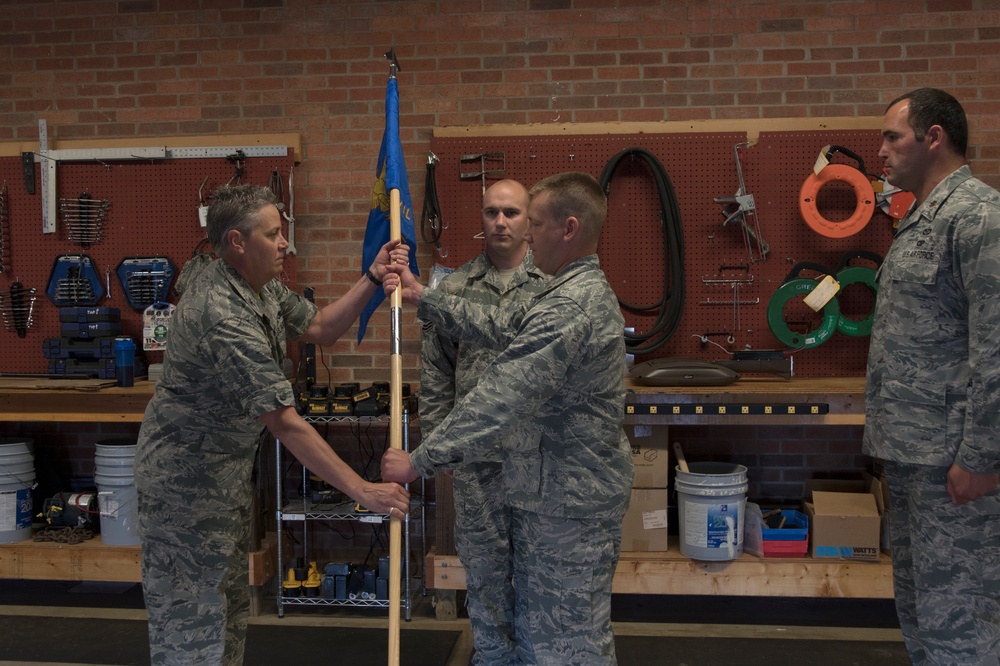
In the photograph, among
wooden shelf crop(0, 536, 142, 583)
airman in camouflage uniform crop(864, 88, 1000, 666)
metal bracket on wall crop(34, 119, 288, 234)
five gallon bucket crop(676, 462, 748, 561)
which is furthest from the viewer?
metal bracket on wall crop(34, 119, 288, 234)

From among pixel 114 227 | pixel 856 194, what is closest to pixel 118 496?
pixel 114 227

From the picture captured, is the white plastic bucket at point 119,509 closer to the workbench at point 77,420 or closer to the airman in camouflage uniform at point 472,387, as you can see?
the workbench at point 77,420

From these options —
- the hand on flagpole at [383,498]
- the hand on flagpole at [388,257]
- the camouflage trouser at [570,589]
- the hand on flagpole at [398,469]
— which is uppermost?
the hand on flagpole at [388,257]

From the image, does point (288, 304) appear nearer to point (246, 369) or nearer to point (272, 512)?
point (246, 369)

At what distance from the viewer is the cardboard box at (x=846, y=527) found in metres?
4.06

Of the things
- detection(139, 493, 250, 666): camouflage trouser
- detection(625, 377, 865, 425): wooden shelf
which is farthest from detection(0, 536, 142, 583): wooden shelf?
detection(625, 377, 865, 425): wooden shelf

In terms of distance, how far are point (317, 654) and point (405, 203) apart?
2113 millimetres

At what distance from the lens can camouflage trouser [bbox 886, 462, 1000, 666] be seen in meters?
2.51

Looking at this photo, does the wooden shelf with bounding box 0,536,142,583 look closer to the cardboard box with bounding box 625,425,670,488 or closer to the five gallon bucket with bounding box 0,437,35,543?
the five gallon bucket with bounding box 0,437,35,543

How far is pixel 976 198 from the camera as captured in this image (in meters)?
2.58

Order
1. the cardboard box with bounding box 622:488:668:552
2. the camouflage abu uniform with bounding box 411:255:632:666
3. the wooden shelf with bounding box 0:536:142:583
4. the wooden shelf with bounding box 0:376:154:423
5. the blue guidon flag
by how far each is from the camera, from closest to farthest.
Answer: the camouflage abu uniform with bounding box 411:255:632:666 → the blue guidon flag → the cardboard box with bounding box 622:488:668:552 → the wooden shelf with bounding box 0:376:154:423 → the wooden shelf with bounding box 0:536:142:583

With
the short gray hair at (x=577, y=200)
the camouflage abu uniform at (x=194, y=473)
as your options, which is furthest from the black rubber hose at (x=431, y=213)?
the short gray hair at (x=577, y=200)

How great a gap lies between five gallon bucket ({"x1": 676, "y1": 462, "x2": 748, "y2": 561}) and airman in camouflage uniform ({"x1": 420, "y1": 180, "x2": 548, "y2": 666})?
130 centimetres

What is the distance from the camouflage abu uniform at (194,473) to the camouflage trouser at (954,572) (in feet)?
6.41
